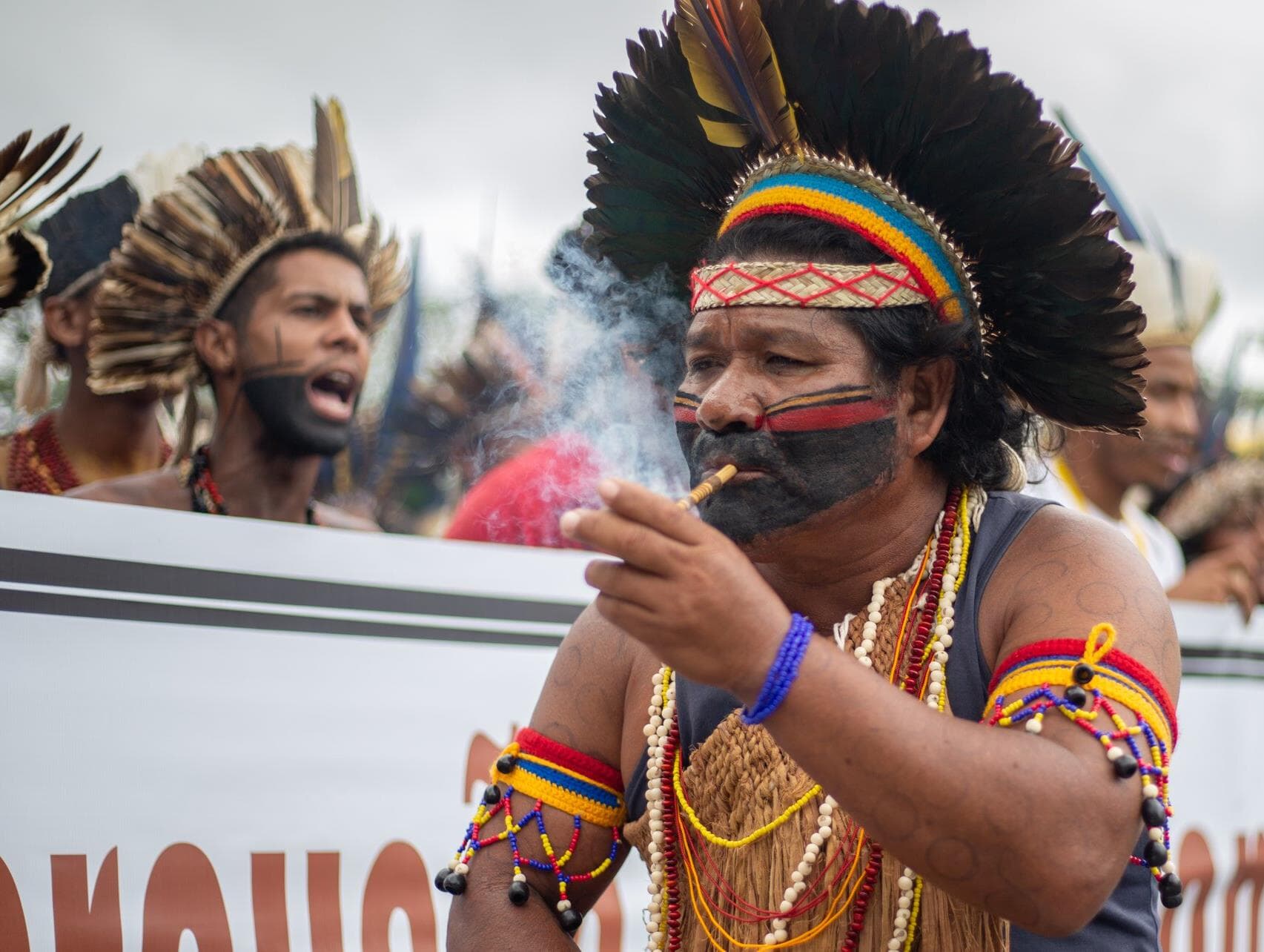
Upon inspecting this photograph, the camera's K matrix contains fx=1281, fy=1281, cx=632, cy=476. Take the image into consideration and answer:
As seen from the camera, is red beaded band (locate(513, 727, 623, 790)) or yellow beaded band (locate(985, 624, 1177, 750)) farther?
red beaded band (locate(513, 727, 623, 790))

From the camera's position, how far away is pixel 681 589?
58.4 inches

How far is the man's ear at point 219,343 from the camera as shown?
10.7ft

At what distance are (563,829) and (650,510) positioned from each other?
3.27ft

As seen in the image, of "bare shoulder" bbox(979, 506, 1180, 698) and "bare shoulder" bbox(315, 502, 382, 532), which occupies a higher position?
"bare shoulder" bbox(315, 502, 382, 532)

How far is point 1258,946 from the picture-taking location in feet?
15.4

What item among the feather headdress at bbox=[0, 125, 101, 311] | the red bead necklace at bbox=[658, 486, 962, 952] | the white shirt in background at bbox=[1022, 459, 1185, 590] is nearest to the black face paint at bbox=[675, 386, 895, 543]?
the red bead necklace at bbox=[658, 486, 962, 952]

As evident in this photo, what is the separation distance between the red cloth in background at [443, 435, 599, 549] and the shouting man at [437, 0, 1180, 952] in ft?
4.25

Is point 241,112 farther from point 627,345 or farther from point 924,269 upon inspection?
point 924,269

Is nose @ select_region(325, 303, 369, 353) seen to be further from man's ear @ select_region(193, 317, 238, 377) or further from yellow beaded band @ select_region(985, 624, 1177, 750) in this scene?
yellow beaded band @ select_region(985, 624, 1177, 750)

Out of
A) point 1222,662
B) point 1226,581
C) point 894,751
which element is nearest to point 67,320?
point 894,751

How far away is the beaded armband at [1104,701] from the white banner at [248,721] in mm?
1716

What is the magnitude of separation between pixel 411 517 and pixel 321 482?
1.61 meters

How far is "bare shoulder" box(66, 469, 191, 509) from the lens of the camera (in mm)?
2926

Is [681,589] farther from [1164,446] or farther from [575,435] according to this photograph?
[1164,446]
